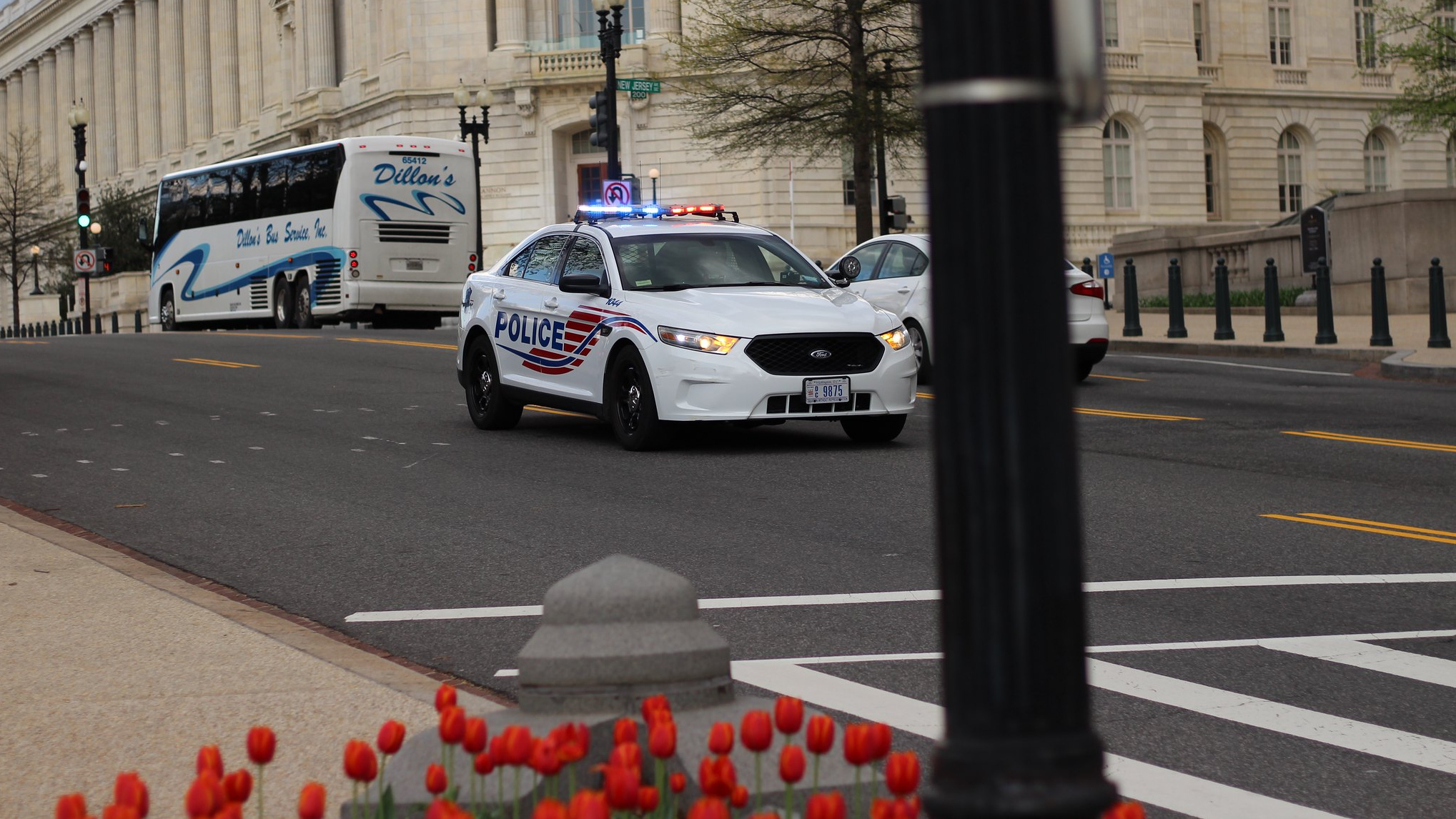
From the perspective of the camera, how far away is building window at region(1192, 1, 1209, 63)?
219ft

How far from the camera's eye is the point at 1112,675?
6152mm

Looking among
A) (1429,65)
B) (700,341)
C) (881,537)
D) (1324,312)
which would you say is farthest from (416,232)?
(881,537)

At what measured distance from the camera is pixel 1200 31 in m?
66.9

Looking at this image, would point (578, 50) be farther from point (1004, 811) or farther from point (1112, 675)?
point (1004, 811)

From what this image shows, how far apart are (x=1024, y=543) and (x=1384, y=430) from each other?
13483mm

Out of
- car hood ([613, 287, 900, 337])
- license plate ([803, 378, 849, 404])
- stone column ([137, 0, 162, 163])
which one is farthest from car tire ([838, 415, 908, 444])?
stone column ([137, 0, 162, 163])

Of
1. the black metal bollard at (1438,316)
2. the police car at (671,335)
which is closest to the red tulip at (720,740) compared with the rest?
the police car at (671,335)

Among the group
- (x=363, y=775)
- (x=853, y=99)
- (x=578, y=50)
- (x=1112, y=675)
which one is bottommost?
(x=1112, y=675)

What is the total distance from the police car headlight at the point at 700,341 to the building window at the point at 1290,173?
5948cm

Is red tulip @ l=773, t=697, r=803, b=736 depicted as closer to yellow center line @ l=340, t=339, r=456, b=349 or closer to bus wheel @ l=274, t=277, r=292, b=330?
yellow center line @ l=340, t=339, r=456, b=349

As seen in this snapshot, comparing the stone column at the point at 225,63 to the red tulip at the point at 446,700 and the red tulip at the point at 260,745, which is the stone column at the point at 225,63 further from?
the red tulip at the point at 260,745

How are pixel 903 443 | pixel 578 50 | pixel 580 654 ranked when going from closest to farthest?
1. pixel 580 654
2. pixel 903 443
3. pixel 578 50

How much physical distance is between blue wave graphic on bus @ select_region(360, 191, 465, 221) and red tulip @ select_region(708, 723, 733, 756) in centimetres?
3547

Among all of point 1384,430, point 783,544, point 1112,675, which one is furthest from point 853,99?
point 1112,675
